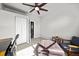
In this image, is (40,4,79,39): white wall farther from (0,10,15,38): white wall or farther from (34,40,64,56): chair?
(0,10,15,38): white wall

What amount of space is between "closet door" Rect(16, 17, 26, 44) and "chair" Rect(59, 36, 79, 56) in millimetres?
464

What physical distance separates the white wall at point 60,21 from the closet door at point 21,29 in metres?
0.21

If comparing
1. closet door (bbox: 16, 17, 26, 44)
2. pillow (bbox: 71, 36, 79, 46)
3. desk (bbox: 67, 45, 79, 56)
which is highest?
closet door (bbox: 16, 17, 26, 44)

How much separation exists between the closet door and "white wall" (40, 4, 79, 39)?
0.70 feet

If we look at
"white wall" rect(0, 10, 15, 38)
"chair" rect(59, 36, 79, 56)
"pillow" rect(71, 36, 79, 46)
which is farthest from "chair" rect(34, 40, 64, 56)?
"white wall" rect(0, 10, 15, 38)

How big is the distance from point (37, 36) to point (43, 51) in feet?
0.62

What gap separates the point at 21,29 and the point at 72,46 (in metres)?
0.62

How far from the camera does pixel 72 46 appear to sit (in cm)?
111

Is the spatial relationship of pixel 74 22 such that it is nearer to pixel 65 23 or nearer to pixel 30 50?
pixel 65 23

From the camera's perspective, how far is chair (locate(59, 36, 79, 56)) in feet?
3.63

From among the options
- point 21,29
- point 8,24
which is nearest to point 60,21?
point 21,29

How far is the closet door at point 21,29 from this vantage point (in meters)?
1.13

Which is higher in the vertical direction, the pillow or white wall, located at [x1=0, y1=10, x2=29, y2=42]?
white wall, located at [x1=0, y1=10, x2=29, y2=42]

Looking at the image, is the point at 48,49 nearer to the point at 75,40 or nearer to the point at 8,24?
the point at 75,40
